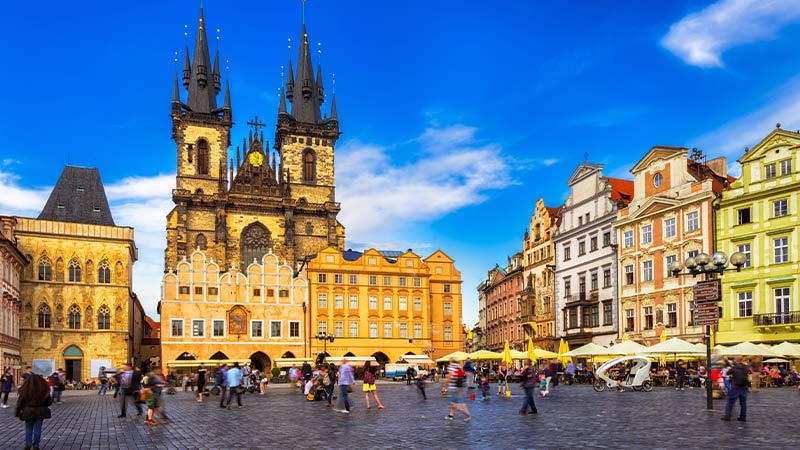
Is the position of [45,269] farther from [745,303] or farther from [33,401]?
[33,401]

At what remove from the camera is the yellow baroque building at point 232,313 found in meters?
64.3

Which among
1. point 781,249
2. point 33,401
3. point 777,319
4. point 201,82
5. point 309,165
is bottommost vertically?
point 777,319

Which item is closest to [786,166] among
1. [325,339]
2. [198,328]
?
[325,339]

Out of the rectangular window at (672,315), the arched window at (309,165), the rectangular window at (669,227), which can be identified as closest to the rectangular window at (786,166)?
the rectangular window at (669,227)

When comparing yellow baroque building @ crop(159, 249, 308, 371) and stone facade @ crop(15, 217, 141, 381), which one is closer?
stone facade @ crop(15, 217, 141, 381)

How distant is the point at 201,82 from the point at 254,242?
19.8m

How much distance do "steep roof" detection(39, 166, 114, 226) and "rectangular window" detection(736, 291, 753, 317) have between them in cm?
5019

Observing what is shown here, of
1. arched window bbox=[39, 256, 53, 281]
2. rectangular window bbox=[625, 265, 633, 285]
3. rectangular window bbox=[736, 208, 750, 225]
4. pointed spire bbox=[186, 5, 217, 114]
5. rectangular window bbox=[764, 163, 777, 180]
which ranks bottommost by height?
rectangular window bbox=[625, 265, 633, 285]

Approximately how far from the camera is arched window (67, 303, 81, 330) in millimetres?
61031

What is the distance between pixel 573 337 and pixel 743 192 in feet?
61.2

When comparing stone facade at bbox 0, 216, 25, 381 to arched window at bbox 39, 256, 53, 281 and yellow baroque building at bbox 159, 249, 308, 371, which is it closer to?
arched window at bbox 39, 256, 53, 281

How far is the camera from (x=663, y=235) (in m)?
50.1

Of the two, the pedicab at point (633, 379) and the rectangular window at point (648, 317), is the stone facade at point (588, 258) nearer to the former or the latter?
the rectangular window at point (648, 317)

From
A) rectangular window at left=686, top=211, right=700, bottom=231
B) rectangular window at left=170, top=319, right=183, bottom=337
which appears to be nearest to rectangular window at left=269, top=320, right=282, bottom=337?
rectangular window at left=170, top=319, right=183, bottom=337
